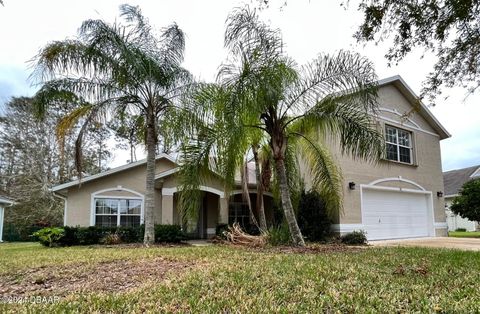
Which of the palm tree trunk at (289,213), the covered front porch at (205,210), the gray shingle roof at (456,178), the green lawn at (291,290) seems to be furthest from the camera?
the gray shingle roof at (456,178)

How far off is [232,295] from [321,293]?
1.10 meters

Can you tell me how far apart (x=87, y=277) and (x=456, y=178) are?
1519 inches

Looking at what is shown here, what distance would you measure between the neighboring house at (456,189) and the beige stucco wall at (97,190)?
1094 inches

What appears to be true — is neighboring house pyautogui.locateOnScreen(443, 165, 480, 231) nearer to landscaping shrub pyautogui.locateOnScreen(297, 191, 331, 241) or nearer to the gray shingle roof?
the gray shingle roof

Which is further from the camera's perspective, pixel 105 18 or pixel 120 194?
pixel 120 194

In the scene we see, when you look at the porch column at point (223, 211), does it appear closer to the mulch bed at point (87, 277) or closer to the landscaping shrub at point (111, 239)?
the landscaping shrub at point (111, 239)

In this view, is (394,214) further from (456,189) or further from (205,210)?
(456,189)

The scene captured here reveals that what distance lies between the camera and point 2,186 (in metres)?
28.3

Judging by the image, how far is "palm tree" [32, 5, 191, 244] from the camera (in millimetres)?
11352

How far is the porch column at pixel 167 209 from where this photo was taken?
16.2 meters

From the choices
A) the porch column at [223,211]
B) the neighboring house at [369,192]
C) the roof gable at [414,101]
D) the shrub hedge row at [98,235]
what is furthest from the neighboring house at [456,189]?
the shrub hedge row at [98,235]

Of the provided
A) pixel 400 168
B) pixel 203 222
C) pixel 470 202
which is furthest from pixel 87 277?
pixel 470 202

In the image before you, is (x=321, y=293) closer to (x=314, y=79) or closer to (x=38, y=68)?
(x=314, y=79)

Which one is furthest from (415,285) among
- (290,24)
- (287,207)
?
(290,24)
